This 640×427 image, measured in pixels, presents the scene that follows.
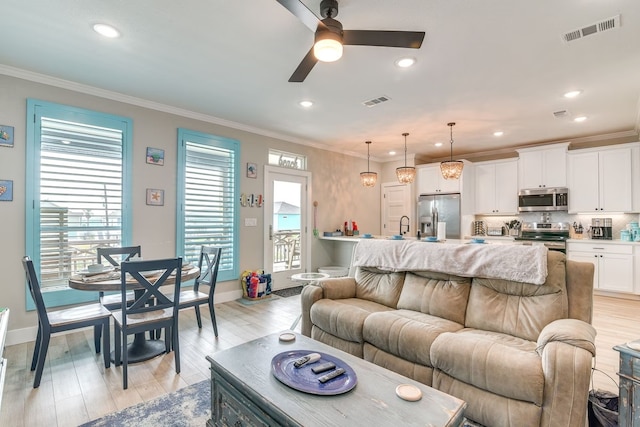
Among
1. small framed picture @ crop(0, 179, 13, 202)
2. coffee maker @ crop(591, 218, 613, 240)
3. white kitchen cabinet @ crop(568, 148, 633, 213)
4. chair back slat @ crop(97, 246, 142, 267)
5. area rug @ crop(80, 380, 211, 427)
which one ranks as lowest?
area rug @ crop(80, 380, 211, 427)

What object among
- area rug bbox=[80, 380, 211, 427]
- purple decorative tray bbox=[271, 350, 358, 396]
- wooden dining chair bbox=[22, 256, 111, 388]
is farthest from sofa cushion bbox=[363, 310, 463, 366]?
wooden dining chair bbox=[22, 256, 111, 388]

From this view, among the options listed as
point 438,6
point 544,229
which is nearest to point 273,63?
point 438,6

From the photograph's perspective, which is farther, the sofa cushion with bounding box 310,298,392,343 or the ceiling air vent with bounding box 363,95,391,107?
the ceiling air vent with bounding box 363,95,391,107

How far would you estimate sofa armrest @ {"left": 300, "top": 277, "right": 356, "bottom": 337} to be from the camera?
2830 millimetres

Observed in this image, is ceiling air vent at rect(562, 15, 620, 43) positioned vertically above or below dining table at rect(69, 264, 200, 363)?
above

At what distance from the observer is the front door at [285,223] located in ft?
17.2

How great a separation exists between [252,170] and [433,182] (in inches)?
153

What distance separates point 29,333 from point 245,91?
337 centimetres

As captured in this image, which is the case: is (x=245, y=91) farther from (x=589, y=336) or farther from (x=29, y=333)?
(x=589, y=336)

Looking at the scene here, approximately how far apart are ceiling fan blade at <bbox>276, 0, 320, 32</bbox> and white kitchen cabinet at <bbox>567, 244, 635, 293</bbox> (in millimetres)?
5521

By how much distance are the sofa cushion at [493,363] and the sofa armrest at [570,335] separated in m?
0.11

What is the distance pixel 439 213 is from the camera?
21.3 ft

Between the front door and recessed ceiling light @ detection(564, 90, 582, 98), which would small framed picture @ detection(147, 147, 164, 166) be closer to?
the front door

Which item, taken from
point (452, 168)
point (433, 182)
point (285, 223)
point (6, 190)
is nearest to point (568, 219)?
point (433, 182)
